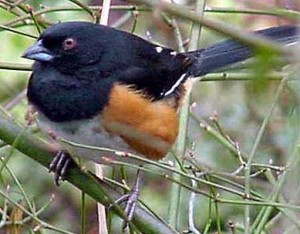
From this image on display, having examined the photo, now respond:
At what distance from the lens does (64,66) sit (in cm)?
205

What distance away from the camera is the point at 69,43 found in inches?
80.9

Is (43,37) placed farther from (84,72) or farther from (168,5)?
(168,5)

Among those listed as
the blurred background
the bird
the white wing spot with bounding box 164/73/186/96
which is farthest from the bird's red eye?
the blurred background

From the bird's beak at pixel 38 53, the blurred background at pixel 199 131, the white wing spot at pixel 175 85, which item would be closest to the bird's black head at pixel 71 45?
the bird's beak at pixel 38 53

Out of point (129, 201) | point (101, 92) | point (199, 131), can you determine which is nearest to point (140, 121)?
point (101, 92)

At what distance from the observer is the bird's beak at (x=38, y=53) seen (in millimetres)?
1942

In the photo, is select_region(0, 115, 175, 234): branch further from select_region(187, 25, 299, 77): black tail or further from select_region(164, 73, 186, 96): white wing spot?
select_region(187, 25, 299, 77): black tail

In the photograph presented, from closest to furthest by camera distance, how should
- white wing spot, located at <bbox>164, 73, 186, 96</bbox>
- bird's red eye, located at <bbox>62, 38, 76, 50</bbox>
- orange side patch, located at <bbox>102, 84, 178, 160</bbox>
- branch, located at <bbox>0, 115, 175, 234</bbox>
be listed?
branch, located at <bbox>0, 115, 175, 234</bbox> → orange side patch, located at <bbox>102, 84, 178, 160</bbox> → bird's red eye, located at <bbox>62, 38, 76, 50</bbox> → white wing spot, located at <bbox>164, 73, 186, 96</bbox>

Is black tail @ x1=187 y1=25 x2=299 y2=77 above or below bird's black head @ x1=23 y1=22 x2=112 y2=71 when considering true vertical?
below

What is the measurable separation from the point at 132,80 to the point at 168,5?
1.44m

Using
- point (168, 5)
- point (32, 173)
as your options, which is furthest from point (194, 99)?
point (168, 5)

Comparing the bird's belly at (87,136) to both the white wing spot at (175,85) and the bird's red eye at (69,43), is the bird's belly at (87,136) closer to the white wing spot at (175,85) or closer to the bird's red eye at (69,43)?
the bird's red eye at (69,43)

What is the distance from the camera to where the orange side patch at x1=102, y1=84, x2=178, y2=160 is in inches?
74.4

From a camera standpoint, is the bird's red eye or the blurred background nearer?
the bird's red eye
